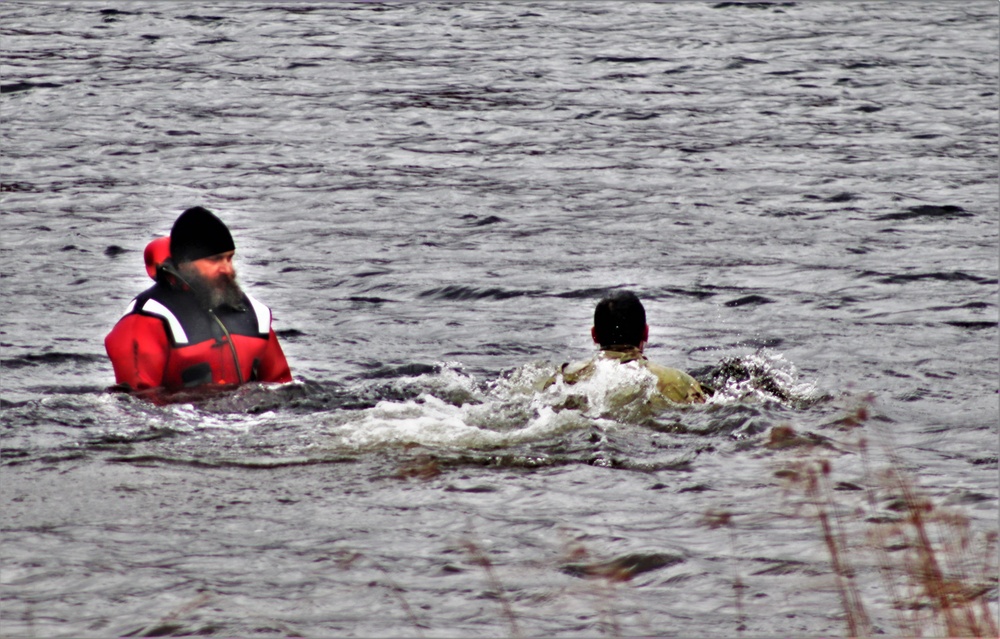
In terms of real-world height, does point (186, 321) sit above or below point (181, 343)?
above

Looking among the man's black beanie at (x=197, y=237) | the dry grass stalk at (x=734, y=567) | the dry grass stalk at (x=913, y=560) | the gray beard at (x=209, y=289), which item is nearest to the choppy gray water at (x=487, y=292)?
the dry grass stalk at (x=734, y=567)

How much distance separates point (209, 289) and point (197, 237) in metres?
0.40

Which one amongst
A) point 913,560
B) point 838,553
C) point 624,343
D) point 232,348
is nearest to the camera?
point 913,560

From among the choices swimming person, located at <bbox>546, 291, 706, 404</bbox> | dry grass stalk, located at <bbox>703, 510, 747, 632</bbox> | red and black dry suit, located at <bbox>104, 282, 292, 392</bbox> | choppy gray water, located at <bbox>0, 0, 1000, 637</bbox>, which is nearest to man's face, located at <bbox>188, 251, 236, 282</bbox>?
red and black dry suit, located at <bbox>104, 282, 292, 392</bbox>

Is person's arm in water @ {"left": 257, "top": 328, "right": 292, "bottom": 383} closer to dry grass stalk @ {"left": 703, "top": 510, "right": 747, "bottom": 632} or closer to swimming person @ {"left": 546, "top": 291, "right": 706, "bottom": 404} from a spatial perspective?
swimming person @ {"left": 546, "top": 291, "right": 706, "bottom": 404}

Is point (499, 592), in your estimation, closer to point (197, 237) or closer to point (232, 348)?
point (232, 348)

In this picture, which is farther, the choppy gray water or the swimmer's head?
the swimmer's head

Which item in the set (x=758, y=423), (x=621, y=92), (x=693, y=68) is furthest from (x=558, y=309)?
(x=693, y=68)

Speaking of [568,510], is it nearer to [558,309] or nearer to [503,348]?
[503,348]

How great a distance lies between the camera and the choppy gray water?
8.01 metres

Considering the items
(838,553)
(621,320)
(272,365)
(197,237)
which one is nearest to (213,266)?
(197,237)

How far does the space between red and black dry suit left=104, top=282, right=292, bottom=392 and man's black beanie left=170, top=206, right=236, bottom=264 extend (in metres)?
0.27

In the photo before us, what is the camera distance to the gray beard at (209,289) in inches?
416

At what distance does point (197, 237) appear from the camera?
1048 centimetres
